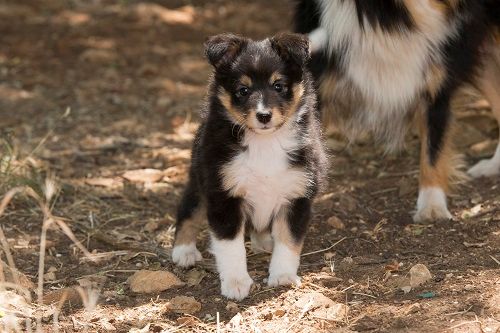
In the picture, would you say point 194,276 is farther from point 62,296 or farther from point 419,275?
point 419,275

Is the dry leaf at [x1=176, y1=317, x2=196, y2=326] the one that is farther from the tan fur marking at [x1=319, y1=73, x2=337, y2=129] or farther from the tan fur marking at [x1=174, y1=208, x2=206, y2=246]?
the tan fur marking at [x1=319, y1=73, x2=337, y2=129]

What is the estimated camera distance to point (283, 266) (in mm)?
4383

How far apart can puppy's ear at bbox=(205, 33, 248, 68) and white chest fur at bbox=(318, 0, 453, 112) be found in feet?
3.95

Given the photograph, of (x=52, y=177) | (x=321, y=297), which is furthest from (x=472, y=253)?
(x=52, y=177)

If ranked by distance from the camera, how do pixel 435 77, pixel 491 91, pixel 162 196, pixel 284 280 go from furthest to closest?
pixel 491 91, pixel 162 196, pixel 435 77, pixel 284 280

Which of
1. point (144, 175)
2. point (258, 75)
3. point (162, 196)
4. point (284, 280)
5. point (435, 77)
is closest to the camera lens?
point (258, 75)

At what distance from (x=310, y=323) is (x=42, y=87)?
480 centimetres

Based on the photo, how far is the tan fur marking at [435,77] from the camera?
5.43m

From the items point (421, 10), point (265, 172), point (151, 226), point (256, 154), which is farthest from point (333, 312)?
point (421, 10)

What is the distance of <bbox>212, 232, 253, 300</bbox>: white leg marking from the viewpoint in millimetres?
4281

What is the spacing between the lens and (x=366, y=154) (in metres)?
6.59

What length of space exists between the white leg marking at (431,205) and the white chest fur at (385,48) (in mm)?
586

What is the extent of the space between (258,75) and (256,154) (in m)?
0.39

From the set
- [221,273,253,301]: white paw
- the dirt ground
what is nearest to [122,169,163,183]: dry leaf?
the dirt ground
